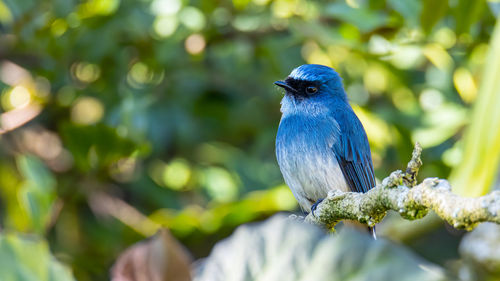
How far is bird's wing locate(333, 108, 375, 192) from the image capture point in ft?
11.3

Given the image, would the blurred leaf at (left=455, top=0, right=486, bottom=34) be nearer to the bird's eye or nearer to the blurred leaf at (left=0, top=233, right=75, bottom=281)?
the bird's eye

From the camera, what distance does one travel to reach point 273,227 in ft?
4.52

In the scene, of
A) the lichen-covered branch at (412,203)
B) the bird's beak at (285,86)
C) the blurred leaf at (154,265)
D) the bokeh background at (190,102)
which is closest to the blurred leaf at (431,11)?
the bokeh background at (190,102)

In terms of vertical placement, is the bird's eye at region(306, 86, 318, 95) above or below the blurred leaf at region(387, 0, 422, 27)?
below

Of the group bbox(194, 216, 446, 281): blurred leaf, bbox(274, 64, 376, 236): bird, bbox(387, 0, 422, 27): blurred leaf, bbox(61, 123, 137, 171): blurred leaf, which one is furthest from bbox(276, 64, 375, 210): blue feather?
bbox(194, 216, 446, 281): blurred leaf

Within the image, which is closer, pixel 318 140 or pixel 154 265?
pixel 154 265

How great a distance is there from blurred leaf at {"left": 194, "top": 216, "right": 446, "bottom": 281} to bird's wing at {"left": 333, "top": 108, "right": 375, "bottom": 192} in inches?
78.8

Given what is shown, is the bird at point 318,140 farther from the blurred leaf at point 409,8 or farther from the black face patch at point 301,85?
the blurred leaf at point 409,8

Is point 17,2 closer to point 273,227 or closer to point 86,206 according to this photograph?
point 86,206

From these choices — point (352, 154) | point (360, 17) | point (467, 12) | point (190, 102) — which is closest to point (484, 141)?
point (352, 154)

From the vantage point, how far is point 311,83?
3412 mm

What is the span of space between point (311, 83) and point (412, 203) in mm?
1829

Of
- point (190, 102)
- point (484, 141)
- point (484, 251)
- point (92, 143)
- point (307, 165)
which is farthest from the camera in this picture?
point (190, 102)

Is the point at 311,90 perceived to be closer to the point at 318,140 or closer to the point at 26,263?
the point at 318,140
